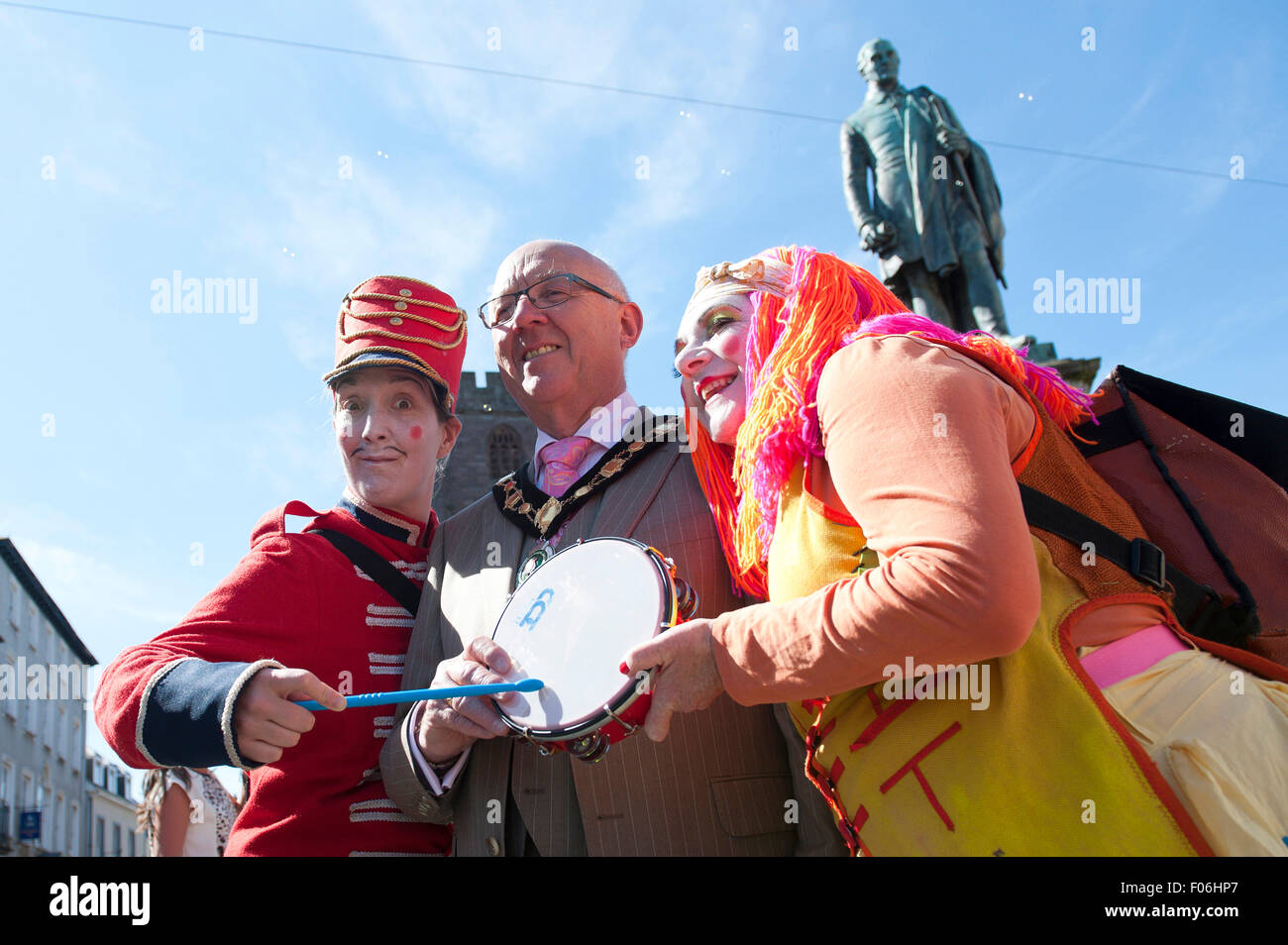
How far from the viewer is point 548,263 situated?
10.8 ft

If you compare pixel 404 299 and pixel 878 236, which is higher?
pixel 878 236

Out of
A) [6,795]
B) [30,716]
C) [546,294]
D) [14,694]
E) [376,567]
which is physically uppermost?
[14,694]

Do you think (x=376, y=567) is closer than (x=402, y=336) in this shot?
Yes

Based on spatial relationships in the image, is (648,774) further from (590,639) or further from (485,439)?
(485,439)

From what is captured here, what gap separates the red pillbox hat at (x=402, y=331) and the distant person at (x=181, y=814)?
3002 millimetres

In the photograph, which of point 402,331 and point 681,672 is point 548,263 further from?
point 681,672

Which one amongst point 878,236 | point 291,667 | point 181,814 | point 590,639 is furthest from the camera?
point 878,236

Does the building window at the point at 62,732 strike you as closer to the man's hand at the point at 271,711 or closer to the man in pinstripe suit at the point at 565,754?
the man in pinstripe suit at the point at 565,754

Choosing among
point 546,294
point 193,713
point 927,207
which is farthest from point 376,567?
point 927,207

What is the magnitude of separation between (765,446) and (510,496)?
1.24m

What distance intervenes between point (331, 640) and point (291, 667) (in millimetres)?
171

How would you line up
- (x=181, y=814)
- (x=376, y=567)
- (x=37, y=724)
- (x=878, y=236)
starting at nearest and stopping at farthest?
(x=376, y=567), (x=181, y=814), (x=878, y=236), (x=37, y=724)

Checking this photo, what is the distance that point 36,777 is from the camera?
37.6 m
